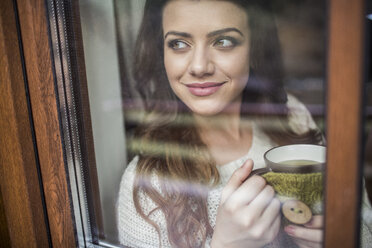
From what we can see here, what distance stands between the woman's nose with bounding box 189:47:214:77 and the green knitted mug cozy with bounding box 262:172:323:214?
21 centimetres

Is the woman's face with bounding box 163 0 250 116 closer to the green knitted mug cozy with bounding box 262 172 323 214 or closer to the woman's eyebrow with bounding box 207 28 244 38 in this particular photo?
the woman's eyebrow with bounding box 207 28 244 38

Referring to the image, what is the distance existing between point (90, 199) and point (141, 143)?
0.54ft

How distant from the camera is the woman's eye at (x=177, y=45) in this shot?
56 cm

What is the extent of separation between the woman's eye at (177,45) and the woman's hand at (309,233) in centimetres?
37

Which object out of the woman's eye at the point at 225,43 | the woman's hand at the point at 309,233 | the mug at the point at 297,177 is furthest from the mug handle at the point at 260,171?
the woman's eye at the point at 225,43

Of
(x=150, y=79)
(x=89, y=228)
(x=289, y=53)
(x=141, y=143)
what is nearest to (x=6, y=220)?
(x=89, y=228)

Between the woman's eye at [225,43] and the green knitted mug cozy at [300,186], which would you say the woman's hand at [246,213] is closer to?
the green knitted mug cozy at [300,186]

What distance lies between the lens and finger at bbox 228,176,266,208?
1.69 feet

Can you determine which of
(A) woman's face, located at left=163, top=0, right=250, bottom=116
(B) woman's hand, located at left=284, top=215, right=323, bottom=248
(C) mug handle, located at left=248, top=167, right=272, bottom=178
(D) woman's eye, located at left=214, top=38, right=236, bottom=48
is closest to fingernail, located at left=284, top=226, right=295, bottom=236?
(B) woman's hand, located at left=284, top=215, right=323, bottom=248

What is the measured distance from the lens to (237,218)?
554mm

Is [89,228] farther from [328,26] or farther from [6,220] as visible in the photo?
[328,26]

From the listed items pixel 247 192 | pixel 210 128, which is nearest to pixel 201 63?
pixel 210 128

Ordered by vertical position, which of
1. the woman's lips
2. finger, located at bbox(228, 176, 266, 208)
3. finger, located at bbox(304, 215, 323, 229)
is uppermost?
the woman's lips

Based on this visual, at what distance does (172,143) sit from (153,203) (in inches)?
5.6
